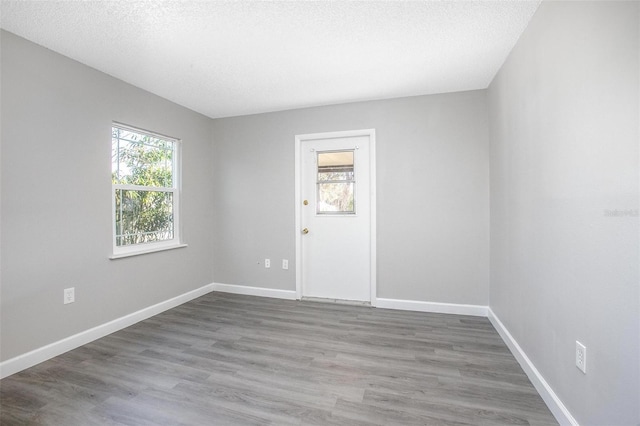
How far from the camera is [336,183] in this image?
3406 millimetres

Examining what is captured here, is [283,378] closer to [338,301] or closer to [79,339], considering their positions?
[338,301]

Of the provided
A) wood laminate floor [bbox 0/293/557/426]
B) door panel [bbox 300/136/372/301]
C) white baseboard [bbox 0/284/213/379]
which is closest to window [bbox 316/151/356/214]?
door panel [bbox 300/136/372/301]

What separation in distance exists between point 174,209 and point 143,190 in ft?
1.53

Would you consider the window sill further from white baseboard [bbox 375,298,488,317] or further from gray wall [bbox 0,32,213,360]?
white baseboard [bbox 375,298,488,317]

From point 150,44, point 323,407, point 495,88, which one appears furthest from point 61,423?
point 495,88

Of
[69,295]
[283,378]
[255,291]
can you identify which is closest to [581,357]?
[283,378]

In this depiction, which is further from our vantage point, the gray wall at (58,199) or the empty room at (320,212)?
the gray wall at (58,199)

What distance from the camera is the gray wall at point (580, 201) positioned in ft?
3.42

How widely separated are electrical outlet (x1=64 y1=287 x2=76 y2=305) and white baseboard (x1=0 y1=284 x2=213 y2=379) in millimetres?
298

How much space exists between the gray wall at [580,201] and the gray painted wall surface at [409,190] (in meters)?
0.84

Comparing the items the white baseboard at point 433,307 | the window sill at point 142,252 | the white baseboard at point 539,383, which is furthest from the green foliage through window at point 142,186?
the white baseboard at point 539,383

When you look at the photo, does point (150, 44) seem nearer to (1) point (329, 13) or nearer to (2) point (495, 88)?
(1) point (329, 13)

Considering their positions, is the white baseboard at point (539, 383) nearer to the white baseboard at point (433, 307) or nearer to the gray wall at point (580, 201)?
the gray wall at point (580, 201)

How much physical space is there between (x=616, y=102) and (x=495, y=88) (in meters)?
1.73
